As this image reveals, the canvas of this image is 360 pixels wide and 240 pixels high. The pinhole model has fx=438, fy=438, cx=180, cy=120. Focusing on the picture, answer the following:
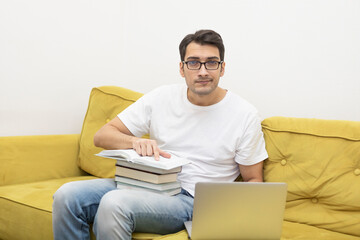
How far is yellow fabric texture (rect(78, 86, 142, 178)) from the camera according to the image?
2.27m

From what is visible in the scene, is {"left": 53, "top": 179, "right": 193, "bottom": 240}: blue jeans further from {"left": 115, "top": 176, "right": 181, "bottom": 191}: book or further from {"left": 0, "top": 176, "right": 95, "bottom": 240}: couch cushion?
{"left": 0, "top": 176, "right": 95, "bottom": 240}: couch cushion

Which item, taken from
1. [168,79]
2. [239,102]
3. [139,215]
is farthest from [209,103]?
[168,79]

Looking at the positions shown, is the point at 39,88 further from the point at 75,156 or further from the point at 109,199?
the point at 109,199

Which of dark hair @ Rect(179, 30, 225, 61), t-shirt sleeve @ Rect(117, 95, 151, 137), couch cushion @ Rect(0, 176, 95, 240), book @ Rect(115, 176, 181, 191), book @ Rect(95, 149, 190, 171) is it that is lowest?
couch cushion @ Rect(0, 176, 95, 240)

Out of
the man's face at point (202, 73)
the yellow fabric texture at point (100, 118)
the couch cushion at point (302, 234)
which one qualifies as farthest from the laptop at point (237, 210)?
the yellow fabric texture at point (100, 118)

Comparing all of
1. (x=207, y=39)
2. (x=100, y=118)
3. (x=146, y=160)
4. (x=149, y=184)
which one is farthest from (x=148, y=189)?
Result: (x=100, y=118)

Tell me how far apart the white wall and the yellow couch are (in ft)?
0.86

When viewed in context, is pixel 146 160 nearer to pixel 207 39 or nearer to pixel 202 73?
pixel 202 73

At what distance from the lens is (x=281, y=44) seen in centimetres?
214

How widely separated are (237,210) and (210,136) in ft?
1.88

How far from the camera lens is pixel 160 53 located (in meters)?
2.67

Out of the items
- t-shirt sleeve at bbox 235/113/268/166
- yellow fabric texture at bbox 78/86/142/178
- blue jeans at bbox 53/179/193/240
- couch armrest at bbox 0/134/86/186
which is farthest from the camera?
yellow fabric texture at bbox 78/86/142/178

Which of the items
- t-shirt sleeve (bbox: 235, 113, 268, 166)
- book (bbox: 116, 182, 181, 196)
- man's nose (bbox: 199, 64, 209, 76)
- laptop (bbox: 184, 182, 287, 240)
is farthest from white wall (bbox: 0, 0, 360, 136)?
laptop (bbox: 184, 182, 287, 240)

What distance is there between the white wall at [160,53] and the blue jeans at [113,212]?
2.67 feet
